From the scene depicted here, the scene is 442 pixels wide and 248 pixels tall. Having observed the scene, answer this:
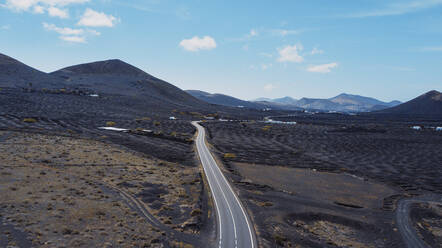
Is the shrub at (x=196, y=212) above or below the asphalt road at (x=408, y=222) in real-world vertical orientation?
above

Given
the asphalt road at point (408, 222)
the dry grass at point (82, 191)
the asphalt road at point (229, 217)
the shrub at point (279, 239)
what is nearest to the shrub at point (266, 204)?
the asphalt road at point (229, 217)

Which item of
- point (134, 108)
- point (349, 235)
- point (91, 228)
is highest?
point (134, 108)

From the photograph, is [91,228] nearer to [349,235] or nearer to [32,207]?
[32,207]

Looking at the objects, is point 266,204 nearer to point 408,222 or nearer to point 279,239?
point 279,239

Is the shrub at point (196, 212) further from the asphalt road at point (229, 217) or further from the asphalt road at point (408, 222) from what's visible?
the asphalt road at point (408, 222)

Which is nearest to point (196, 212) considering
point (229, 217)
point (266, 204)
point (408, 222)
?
point (229, 217)

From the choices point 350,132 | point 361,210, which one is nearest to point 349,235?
point 361,210
